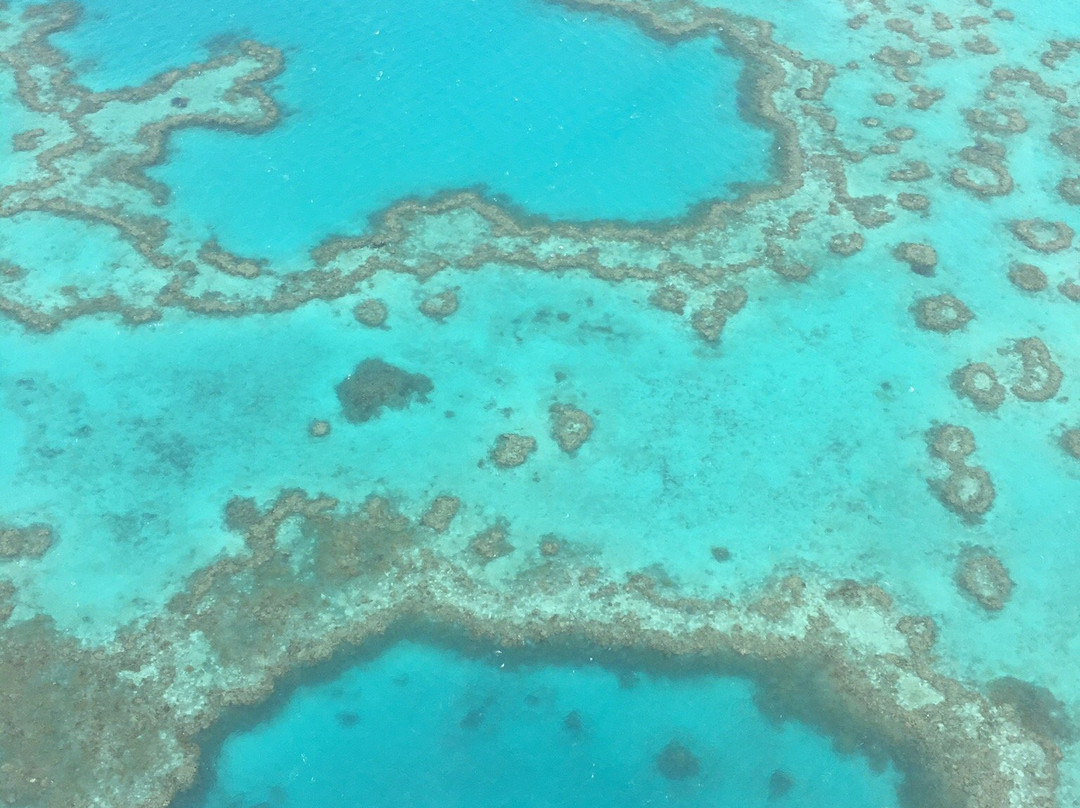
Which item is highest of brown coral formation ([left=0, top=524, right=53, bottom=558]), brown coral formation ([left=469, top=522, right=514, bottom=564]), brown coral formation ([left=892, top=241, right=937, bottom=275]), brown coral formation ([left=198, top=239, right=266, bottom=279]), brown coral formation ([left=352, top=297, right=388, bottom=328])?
brown coral formation ([left=892, top=241, right=937, bottom=275])

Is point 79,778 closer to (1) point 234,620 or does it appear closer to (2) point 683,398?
(1) point 234,620

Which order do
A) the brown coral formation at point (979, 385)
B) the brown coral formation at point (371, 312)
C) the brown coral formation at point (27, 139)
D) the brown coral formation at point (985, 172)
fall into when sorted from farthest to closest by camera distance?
1. the brown coral formation at point (27, 139)
2. the brown coral formation at point (985, 172)
3. the brown coral formation at point (371, 312)
4. the brown coral formation at point (979, 385)

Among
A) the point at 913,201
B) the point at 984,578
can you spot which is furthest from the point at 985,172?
the point at 984,578

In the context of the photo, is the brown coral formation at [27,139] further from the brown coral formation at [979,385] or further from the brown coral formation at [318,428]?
the brown coral formation at [979,385]

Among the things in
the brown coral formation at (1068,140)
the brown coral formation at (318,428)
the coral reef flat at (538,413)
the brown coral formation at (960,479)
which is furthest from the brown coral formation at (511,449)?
the brown coral formation at (1068,140)

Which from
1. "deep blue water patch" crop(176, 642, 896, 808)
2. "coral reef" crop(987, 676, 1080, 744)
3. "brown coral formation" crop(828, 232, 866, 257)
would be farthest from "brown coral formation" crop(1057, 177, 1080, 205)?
"deep blue water patch" crop(176, 642, 896, 808)

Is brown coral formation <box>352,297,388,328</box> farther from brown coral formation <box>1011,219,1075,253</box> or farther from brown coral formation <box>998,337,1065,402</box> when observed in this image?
brown coral formation <box>1011,219,1075,253</box>
